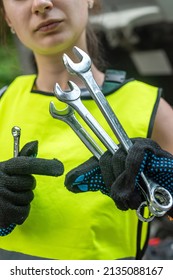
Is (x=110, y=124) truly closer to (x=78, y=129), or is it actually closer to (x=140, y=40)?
(x=78, y=129)

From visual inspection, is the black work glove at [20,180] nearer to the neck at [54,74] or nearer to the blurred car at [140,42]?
the neck at [54,74]

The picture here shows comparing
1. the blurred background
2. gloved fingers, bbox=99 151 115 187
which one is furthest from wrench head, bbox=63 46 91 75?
the blurred background

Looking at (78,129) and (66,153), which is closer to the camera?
(78,129)

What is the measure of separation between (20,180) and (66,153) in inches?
5.6

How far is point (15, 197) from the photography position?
2.61 ft

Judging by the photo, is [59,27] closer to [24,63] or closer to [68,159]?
[68,159]

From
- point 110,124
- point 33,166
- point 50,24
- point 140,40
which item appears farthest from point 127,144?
point 140,40

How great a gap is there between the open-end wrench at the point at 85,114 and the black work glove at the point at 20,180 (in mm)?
85

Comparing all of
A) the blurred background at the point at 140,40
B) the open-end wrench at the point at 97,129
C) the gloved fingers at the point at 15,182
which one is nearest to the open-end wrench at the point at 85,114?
the open-end wrench at the point at 97,129

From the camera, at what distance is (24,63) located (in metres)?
1.93

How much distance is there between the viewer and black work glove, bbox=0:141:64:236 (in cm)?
77

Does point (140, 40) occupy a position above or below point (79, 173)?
below

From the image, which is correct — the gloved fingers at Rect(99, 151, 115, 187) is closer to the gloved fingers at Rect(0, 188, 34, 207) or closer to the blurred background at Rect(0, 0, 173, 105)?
the gloved fingers at Rect(0, 188, 34, 207)
